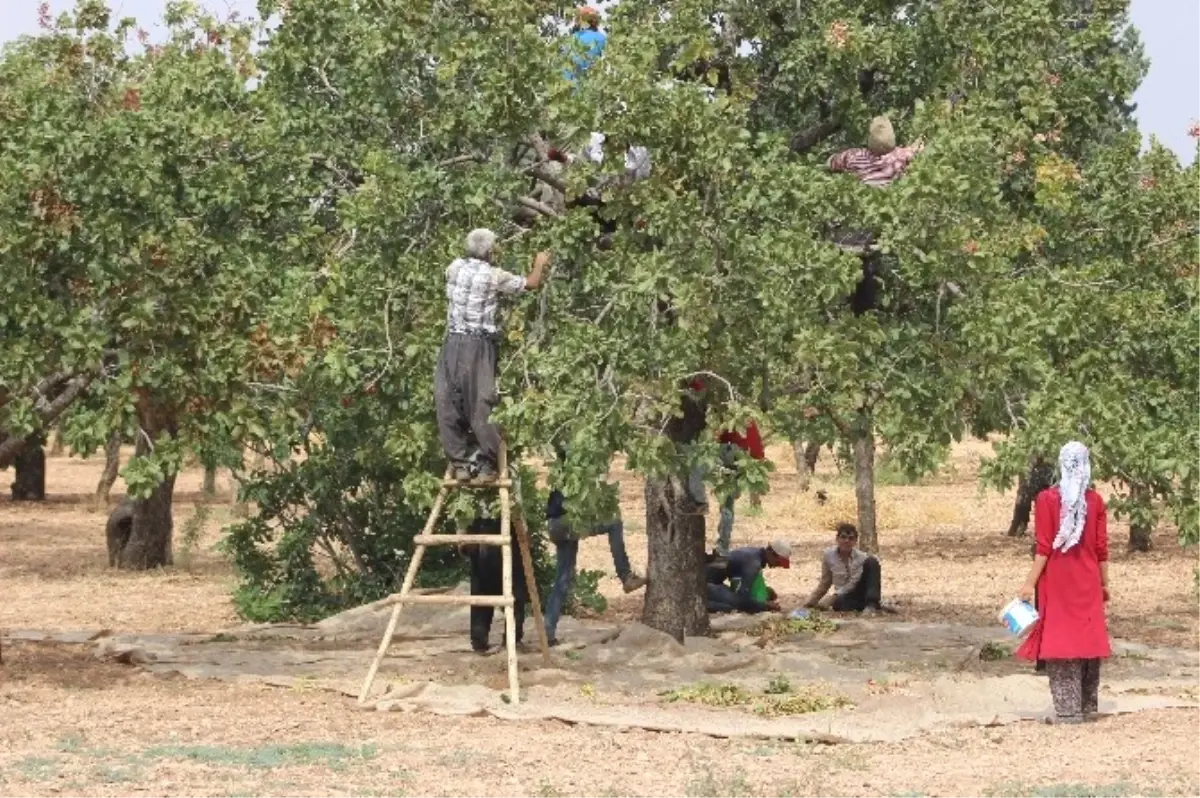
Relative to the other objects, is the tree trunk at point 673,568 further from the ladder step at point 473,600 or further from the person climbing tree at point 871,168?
the ladder step at point 473,600

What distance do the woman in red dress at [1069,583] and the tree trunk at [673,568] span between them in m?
4.32

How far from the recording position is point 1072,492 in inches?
472

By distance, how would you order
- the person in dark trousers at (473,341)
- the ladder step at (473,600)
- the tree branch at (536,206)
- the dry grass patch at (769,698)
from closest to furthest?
1. the dry grass patch at (769,698)
2. the person in dark trousers at (473,341)
3. the ladder step at (473,600)
4. the tree branch at (536,206)

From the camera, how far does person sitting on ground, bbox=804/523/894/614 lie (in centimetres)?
1852

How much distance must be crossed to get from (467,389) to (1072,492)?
3400mm

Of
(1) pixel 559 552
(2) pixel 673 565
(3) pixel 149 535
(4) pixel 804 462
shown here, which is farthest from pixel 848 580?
(4) pixel 804 462

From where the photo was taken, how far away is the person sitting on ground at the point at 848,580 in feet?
60.7

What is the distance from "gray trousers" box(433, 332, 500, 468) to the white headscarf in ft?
10.5

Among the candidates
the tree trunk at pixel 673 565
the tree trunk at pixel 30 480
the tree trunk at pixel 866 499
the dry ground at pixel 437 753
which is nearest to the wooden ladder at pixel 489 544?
the dry ground at pixel 437 753

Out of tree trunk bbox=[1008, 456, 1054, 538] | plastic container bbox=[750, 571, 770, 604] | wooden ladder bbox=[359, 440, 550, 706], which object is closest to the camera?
wooden ladder bbox=[359, 440, 550, 706]

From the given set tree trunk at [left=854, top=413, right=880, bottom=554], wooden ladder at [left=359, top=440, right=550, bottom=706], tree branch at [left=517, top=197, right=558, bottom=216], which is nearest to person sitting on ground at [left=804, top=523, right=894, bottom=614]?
tree branch at [left=517, top=197, right=558, bottom=216]

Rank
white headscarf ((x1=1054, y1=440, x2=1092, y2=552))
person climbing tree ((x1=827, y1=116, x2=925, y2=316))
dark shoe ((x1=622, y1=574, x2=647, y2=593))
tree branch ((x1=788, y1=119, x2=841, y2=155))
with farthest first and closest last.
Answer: dark shoe ((x1=622, y1=574, x2=647, y2=593)) → tree branch ((x1=788, y1=119, x2=841, y2=155)) → person climbing tree ((x1=827, y1=116, x2=925, y2=316)) → white headscarf ((x1=1054, y1=440, x2=1092, y2=552))

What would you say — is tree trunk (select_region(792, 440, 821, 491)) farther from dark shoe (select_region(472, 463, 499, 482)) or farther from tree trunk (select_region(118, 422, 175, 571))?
A: dark shoe (select_region(472, 463, 499, 482))

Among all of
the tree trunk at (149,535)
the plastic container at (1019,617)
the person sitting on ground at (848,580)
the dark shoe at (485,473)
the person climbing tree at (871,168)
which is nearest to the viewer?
the plastic container at (1019,617)
